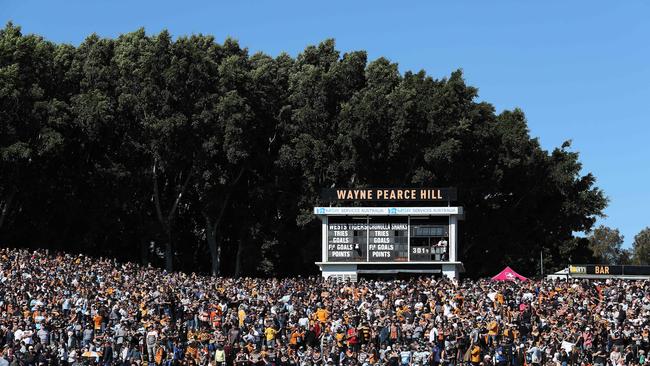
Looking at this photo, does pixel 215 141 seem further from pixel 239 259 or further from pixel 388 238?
pixel 388 238

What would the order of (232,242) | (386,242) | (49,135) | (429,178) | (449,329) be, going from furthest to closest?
(232,242)
(429,178)
(49,135)
(386,242)
(449,329)

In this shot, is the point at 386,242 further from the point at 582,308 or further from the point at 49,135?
the point at 49,135

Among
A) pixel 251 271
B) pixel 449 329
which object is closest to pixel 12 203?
pixel 251 271

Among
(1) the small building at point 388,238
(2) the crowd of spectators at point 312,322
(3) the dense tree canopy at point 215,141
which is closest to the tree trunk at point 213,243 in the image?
(3) the dense tree canopy at point 215,141

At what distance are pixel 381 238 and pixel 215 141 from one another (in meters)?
16.5

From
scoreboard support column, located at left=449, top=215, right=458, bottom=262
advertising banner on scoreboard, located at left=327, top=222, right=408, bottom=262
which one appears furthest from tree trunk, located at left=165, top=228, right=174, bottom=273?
scoreboard support column, located at left=449, top=215, right=458, bottom=262

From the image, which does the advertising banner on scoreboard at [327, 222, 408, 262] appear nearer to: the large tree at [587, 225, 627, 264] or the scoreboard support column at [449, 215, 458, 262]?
the scoreboard support column at [449, 215, 458, 262]

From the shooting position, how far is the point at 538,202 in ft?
264

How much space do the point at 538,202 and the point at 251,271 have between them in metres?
19.7

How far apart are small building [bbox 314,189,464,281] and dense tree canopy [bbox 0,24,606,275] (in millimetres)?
12901

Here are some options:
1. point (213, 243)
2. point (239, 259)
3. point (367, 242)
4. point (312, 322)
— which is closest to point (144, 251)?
point (213, 243)

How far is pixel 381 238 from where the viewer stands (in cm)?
5656

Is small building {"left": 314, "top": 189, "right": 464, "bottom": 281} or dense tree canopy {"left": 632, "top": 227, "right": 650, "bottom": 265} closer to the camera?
small building {"left": 314, "top": 189, "right": 464, "bottom": 281}

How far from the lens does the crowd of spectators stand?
38.3 meters
